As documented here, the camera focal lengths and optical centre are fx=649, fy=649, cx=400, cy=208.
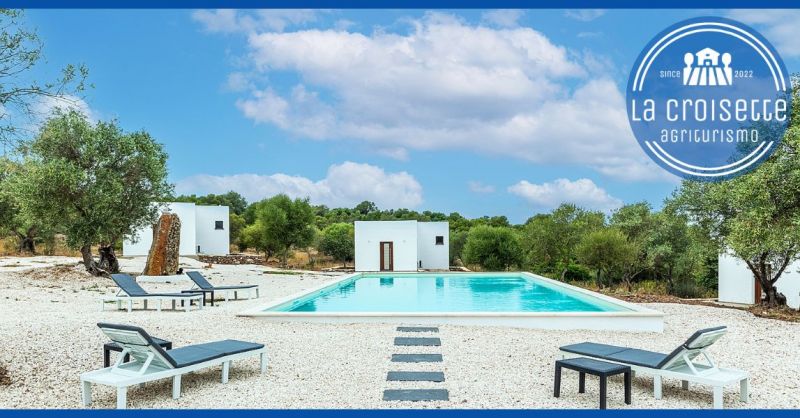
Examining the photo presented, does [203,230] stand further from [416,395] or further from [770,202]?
[416,395]

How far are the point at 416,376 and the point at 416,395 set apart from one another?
27.9 inches

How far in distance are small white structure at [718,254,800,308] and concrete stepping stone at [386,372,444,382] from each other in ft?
43.0

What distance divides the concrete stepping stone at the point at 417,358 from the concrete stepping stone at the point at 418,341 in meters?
0.72

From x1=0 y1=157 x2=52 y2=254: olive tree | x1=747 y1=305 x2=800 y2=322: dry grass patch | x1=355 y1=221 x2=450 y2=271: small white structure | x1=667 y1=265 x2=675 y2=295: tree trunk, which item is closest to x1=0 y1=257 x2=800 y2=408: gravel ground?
x1=747 y1=305 x2=800 y2=322: dry grass patch

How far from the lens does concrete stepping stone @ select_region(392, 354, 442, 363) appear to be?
699 cm

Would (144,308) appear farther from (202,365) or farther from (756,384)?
(756,384)

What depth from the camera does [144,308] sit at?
39.5 feet

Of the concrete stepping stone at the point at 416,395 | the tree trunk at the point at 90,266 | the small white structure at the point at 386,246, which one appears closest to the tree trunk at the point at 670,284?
the small white structure at the point at 386,246

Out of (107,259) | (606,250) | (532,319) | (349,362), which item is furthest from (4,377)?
(606,250)

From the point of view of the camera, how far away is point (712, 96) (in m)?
16.4

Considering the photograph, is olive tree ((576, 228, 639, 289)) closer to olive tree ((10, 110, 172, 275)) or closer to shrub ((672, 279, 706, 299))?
shrub ((672, 279, 706, 299))

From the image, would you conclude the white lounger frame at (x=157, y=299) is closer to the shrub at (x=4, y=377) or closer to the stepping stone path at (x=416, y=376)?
the stepping stone path at (x=416, y=376)

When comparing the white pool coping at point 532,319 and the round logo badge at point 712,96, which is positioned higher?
the round logo badge at point 712,96

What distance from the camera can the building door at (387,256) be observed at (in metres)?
28.3
